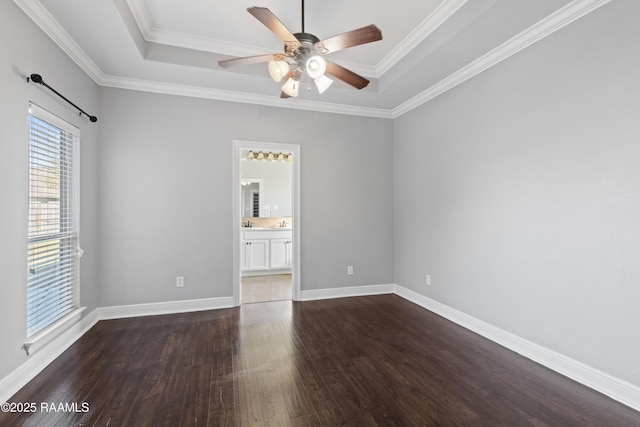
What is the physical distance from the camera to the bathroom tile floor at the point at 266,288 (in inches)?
177

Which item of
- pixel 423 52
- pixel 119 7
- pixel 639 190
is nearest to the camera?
pixel 639 190

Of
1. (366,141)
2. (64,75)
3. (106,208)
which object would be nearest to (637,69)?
(366,141)

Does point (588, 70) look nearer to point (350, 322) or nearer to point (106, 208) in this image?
point (350, 322)

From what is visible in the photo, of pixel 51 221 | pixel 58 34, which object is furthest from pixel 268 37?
pixel 51 221

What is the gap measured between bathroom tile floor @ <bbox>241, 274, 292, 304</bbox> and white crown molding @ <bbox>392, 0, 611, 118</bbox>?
3508mm

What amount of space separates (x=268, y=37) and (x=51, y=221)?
2.73 m

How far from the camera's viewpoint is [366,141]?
470 cm

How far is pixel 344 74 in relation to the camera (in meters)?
2.59

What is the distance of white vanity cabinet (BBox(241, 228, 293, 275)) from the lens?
595cm

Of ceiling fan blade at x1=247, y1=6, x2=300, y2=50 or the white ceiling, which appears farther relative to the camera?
the white ceiling

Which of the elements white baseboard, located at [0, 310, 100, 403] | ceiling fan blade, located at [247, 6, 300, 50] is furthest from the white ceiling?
white baseboard, located at [0, 310, 100, 403]

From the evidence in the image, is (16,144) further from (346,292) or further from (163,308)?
(346,292)

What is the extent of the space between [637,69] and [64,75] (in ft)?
14.9

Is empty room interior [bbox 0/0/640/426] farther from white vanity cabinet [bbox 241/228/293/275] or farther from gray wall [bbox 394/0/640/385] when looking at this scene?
white vanity cabinet [bbox 241/228/293/275]
